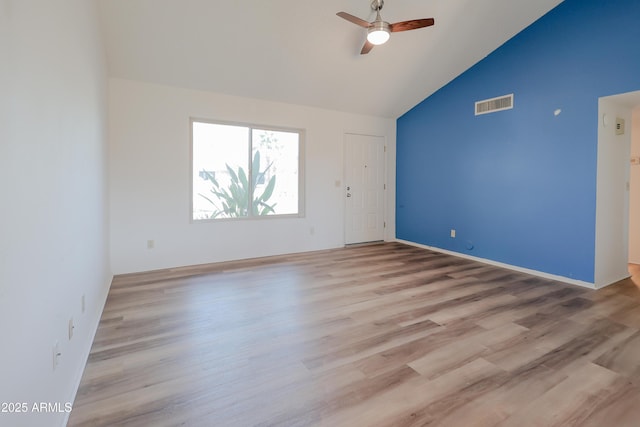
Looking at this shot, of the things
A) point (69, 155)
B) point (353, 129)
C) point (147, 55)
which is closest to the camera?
point (69, 155)

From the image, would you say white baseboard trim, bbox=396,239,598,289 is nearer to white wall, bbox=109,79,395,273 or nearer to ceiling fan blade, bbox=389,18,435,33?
white wall, bbox=109,79,395,273

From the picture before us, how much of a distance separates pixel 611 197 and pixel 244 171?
4.80 m

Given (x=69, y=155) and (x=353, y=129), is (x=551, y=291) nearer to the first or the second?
(x=353, y=129)

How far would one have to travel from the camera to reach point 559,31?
3.68 metres

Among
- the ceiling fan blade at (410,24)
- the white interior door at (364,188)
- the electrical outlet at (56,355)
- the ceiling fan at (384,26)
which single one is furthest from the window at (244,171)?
the electrical outlet at (56,355)

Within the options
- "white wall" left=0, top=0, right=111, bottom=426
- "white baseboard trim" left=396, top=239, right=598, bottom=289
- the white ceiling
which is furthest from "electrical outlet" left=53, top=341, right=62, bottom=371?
"white baseboard trim" left=396, top=239, right=598, bottom=289

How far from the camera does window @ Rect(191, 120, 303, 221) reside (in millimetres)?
4477

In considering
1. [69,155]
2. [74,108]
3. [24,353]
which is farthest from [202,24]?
[24,353]

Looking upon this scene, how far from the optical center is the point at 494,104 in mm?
4410

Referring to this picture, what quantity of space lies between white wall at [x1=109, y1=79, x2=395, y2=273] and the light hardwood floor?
669mm

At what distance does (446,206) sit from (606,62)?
104 inches

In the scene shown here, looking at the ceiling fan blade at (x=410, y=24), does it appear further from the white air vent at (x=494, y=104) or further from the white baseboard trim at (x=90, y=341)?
the white baseboard trim at (x=90, y=341)

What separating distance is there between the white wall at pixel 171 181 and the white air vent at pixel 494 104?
2532 millimetres

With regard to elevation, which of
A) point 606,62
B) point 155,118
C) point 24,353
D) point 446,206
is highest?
point 606,62
